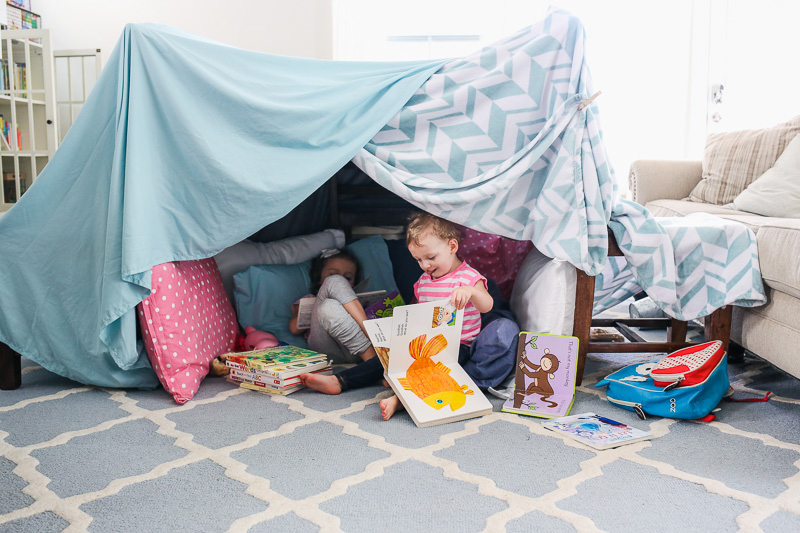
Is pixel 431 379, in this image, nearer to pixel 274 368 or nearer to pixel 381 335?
pixel 381 335

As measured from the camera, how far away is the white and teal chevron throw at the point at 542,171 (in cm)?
155

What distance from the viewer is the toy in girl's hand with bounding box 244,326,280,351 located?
77.8 inches

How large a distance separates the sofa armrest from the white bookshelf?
3.37 m

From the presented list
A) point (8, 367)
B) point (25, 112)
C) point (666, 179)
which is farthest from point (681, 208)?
point (25, 112)

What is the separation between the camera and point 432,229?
5.65ft

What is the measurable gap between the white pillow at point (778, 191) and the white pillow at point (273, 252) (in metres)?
1.57

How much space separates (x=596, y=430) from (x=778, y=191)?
142cm

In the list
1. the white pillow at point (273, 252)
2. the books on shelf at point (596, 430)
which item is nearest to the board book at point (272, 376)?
the white pillow at point (273, 252)

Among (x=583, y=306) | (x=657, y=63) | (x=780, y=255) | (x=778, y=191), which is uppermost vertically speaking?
(x=657, y=63)

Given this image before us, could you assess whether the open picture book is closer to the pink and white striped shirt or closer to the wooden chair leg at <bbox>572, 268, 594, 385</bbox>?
the pink and white striped shirt

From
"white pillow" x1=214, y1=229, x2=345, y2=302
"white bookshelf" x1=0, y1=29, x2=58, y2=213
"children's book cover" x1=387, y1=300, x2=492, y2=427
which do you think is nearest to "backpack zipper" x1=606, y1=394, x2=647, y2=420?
"children's book cover" x1=387, y1=300, x2=492, y2=427

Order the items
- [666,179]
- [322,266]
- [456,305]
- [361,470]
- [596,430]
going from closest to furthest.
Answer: [361,470] → [596,430] → [456,305] → [322,266] → [666,179]

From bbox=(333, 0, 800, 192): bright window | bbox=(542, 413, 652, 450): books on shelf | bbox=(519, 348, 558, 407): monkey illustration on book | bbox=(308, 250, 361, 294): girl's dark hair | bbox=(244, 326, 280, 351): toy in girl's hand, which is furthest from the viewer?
bbox=(333, 0, 800, 192): bright window

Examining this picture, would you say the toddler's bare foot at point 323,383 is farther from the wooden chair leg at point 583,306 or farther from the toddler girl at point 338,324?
the wooden chair leg at point 583,306
